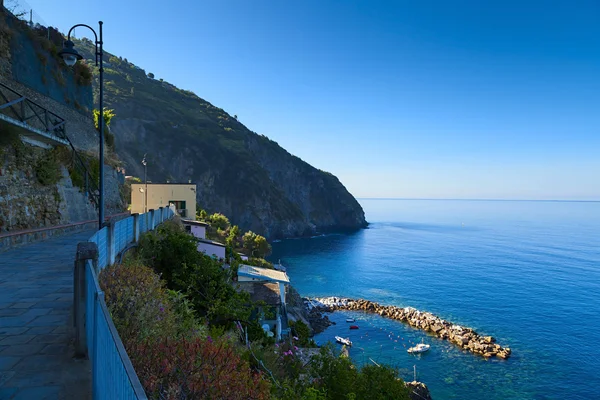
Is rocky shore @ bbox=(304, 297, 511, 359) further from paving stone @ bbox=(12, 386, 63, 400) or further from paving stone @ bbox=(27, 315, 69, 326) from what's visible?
paving stone @ bbox=(12, 386, 63, 400)

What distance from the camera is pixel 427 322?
39.9 metres

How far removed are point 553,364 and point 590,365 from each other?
3.51 m

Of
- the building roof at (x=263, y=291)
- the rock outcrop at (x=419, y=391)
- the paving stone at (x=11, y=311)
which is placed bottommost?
the rock outcrop at (x=419, y=391)

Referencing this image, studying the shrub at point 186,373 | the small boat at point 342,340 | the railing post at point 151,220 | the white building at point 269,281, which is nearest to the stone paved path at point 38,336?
the shrub at point 186,373

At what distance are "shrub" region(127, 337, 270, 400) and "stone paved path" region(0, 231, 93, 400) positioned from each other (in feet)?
2.28

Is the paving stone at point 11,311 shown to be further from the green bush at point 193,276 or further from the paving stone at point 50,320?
the green bush at point 193,276

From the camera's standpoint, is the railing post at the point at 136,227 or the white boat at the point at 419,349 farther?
the white boat at the point at 419,349

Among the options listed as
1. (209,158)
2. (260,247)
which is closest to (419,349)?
(260,247)

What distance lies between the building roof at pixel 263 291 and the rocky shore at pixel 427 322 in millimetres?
20936

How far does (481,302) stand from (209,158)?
95182mm

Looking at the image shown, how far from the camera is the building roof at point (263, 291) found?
879 inches

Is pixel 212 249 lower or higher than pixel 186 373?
lower

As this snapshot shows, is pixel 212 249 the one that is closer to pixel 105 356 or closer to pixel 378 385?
pixel 378 385

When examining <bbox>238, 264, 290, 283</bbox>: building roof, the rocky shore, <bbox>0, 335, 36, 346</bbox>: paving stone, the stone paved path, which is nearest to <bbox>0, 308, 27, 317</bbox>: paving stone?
the stone paved path
